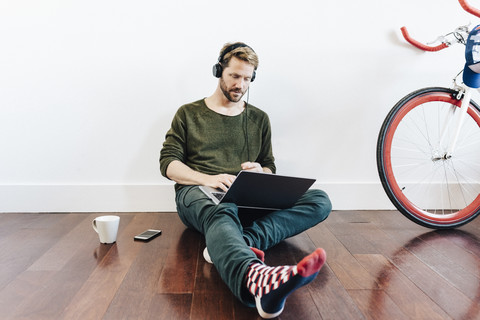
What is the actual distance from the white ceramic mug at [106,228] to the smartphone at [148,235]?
10 cm

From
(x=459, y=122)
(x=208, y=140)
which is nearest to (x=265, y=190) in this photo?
(x=208, y=140)

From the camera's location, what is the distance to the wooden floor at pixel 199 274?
0.92 meters

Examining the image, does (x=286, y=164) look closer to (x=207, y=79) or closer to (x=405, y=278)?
(x=207, y=79)

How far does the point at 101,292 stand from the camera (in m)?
1.00

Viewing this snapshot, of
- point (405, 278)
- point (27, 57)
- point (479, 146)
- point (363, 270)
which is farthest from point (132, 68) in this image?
point (479, 146)

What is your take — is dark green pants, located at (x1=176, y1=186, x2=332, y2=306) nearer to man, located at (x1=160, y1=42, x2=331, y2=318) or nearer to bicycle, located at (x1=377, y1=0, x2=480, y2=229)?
man, located at (x1=160, y1=42, x2=331, y2=318)

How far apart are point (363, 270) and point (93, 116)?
1.46m

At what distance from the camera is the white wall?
5.78 ft

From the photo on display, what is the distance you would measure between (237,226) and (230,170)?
48cm

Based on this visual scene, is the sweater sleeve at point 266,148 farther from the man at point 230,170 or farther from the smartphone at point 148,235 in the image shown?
the smartphone at point 148,235

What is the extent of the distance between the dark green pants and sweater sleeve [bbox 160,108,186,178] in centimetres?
14

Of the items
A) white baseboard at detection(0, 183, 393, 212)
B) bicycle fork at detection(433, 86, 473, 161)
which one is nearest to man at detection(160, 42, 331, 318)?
white baseboard at detection(0, 183, 393, 212)

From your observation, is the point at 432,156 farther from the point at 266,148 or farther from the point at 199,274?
the point at 199,274

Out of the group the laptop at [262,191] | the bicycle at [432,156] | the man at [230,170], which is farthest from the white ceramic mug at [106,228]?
the bicycle at [432,156]
